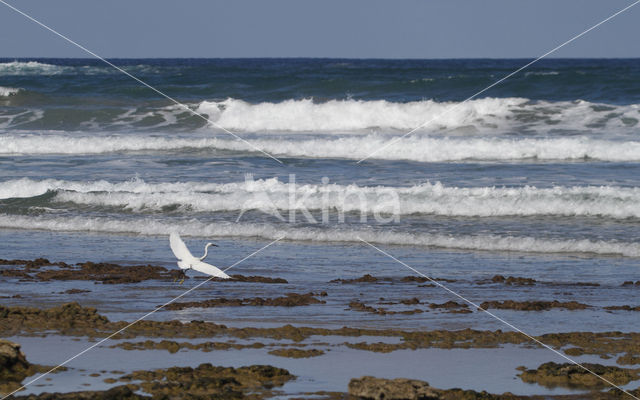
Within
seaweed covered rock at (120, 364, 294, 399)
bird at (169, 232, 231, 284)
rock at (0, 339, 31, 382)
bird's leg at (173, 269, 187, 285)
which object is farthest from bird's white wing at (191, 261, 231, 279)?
rock at (0, 339, 31, 382)

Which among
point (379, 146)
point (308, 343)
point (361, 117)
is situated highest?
point (361, 117)

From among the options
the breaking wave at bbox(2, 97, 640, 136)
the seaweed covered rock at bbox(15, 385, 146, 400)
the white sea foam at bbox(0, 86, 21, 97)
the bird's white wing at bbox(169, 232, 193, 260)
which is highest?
the white sea foam at bbox(0, 86, 21, 97)

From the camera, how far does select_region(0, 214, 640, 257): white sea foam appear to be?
9805mm

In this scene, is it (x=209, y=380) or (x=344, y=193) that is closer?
(x=209, y=380)

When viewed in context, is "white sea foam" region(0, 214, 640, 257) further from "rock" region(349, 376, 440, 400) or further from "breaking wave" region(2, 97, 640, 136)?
"breaking wave" region(2, 97, 640, 136)

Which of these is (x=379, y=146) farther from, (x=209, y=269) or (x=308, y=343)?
(x=308, y=343)

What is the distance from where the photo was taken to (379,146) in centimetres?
1867

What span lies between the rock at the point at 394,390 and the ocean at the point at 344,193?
1.89 metres

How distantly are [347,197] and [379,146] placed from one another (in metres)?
6.10

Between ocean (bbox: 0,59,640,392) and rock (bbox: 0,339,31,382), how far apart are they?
1.65 meters

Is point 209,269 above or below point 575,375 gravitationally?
above

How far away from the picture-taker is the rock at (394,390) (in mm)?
4457

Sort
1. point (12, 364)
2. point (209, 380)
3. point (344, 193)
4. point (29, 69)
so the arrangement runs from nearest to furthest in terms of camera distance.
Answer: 1. point (209, 380)
2. point (12, 364)
3. point (344, 193)
4. point (29, 69)

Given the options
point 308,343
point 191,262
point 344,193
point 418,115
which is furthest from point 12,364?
point 418,115
